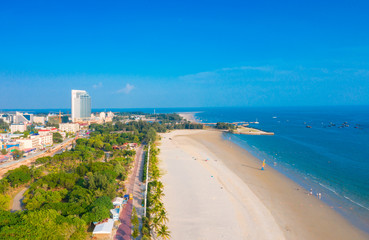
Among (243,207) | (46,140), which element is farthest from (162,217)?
(46,140)

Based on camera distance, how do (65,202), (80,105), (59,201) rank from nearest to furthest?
(59,201) < (65,202) < (80,105)

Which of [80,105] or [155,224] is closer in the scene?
[155,224]

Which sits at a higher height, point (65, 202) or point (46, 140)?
point (46, 140)

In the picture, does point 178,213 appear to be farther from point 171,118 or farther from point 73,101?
point 73,101

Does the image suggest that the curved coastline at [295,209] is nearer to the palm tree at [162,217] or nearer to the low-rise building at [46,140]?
the palm tree at [162,217]

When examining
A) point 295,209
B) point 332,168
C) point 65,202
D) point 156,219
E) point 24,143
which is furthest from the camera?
point 24,143

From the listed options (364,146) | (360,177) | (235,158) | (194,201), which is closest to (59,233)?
(194,201)

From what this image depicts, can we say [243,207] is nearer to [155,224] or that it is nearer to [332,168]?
[155,224]
